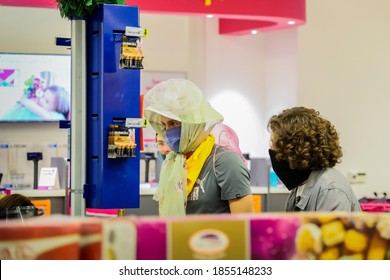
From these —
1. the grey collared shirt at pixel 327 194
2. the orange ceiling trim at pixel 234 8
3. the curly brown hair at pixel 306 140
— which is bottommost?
the grey collared shirt at pixel 327 194

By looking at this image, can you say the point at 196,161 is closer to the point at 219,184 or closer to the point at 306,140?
the point at 219,184

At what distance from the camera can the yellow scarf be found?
3.12 metres

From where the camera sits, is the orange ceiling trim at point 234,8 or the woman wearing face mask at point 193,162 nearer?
the woman wearing face mask at point 193,162

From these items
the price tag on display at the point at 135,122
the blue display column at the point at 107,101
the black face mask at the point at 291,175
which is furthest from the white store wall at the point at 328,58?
the black face mask at the point at 291,175

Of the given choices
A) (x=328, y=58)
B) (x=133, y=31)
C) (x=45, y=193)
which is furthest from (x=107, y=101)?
(x=328, y=58)

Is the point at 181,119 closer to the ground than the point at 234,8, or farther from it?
closer to the ground

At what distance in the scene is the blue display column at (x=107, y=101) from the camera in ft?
13.2

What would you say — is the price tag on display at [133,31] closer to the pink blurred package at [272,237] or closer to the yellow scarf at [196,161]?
the yellow scarf at [196,161]

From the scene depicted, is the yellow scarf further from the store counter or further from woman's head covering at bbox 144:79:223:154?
the store counter

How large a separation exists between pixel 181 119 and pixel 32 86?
6.15m

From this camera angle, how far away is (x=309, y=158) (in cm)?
290

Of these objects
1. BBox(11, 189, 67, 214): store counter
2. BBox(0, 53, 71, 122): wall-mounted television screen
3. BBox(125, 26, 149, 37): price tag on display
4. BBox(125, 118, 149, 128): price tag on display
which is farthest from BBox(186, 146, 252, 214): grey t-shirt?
BBox(0, 53, 71, 122): wall-mounted television screen
